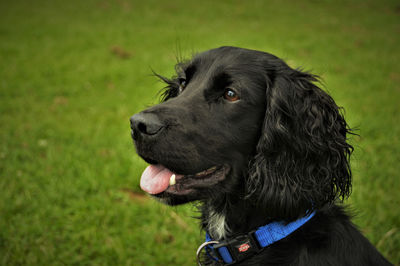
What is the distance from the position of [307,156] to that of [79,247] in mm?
2445

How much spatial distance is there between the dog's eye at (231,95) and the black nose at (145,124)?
0.54 meters

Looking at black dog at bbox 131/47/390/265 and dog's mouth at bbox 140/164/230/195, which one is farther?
dog's mouth at bbox 140/164/230/195

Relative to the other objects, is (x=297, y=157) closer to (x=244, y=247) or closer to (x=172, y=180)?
(x=244, y=247)

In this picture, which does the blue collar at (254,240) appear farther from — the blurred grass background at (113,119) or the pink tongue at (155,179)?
the blurred grass background at (113,119)

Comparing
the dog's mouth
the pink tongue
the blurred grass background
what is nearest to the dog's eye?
the dog's mouth

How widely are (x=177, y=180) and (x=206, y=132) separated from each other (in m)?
0.39

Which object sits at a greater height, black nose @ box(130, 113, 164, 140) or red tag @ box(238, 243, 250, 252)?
black nose @ box(130, 113, 164, 140)

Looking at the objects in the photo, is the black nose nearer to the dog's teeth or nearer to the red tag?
the dog's teeth

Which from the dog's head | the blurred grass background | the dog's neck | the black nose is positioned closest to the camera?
the black nose

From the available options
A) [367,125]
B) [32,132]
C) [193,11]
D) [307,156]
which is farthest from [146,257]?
[193,11]

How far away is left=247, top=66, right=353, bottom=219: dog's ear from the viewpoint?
199 cm

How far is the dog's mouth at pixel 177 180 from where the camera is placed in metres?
2.03

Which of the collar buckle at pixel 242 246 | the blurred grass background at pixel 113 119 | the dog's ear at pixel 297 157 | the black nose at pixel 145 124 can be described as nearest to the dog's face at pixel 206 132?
the black nose at pixel 145 124

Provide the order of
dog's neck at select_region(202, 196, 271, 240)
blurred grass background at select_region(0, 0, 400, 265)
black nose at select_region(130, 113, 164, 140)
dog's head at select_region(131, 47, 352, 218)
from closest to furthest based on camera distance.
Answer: black nose at select_region(130, 113, 164, 140), dog's head at select_region(131, 47, 352, 218), dog's neck at select_region(202, 196, 271, 240), blurred grass background at select_region(0, 0, 400, 265)
